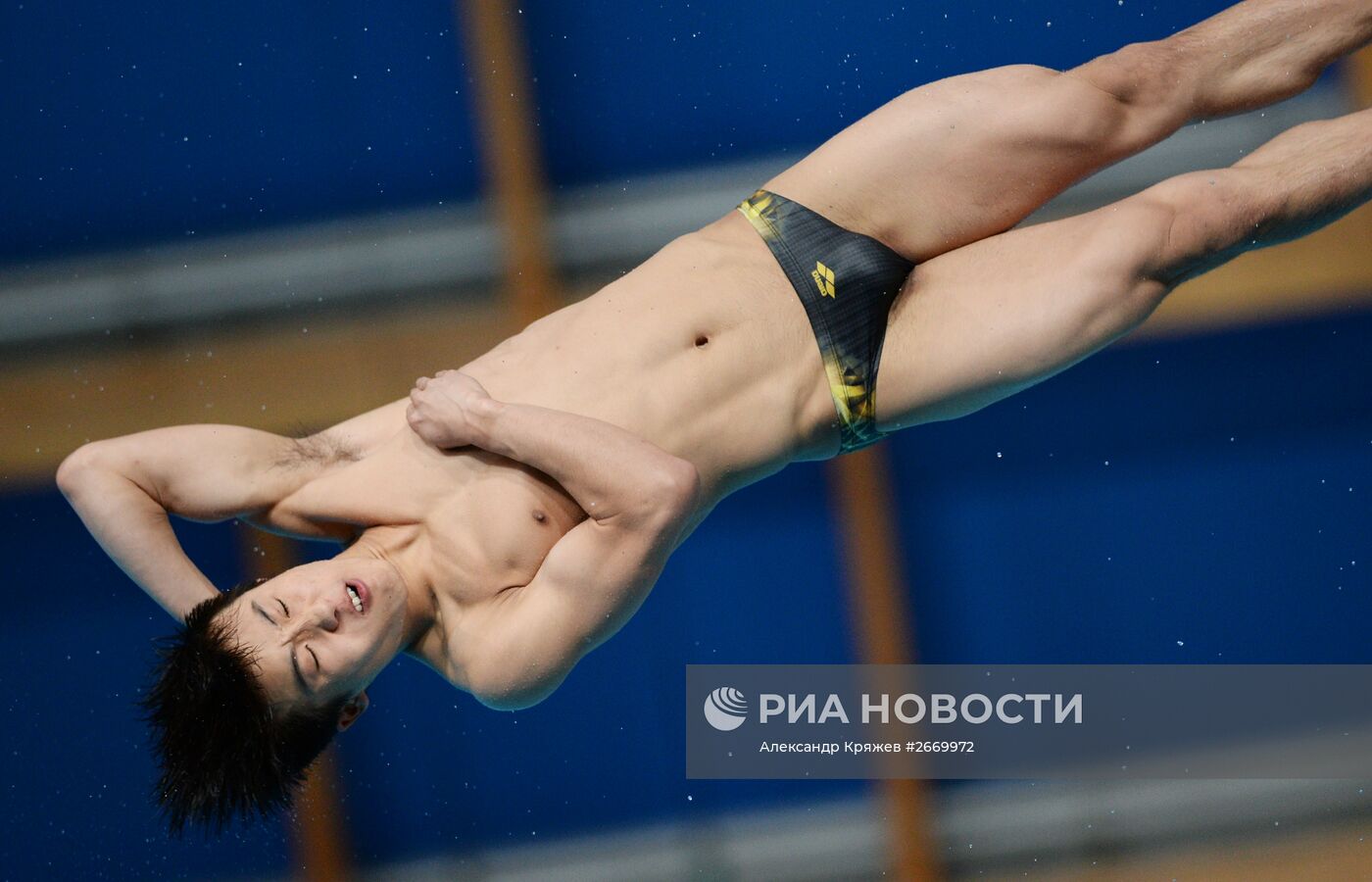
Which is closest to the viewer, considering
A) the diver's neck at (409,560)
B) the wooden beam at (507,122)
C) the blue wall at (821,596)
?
the diver's neck at (409,560)

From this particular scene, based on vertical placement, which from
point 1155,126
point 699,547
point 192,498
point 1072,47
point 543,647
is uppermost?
point 1072,47

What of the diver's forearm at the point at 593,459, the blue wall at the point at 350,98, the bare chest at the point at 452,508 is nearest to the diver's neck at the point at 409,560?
the bare chest at the point at 452,508

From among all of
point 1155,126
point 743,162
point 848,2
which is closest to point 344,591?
point 1155,126

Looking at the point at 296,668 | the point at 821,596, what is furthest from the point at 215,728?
the point at 821,596

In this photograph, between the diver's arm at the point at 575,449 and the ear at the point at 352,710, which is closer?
the diver's arm at the point at 575,449

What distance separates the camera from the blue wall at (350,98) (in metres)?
3.45

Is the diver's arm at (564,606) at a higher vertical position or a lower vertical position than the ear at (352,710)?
higher

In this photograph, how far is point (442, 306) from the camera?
3.48 metres

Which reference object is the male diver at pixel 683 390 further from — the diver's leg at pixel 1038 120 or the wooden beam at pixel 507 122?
the wooden beam at pixel 507 122

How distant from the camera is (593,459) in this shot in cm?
194

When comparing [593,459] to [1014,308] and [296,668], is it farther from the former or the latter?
[1014,308]

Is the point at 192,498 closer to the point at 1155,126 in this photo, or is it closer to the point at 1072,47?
the point at 1155,126

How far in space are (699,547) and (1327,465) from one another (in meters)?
1.58

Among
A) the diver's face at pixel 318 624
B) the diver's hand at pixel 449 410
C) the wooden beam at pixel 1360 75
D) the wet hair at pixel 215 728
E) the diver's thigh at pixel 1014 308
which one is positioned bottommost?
the wet hair at pixel 215 728
